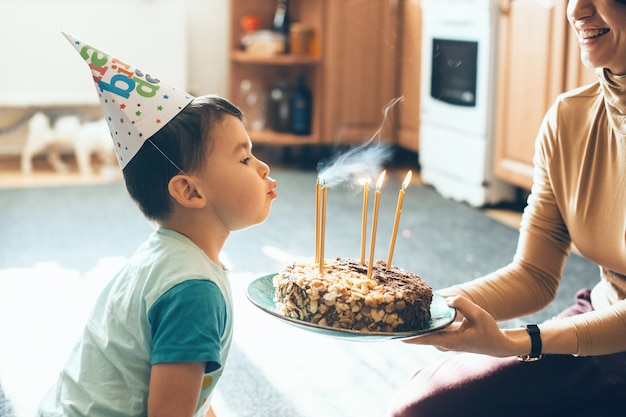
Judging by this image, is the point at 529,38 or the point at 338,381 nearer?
the point at 338,381

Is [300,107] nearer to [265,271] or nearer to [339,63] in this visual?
[339,63]

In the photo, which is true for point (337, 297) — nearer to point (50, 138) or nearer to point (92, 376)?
point (92, 376)

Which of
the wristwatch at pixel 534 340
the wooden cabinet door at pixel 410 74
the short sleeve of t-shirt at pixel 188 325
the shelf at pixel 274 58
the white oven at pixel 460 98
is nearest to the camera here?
the short sleeve of t-shirt at pixel 188 325

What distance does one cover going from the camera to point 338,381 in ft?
6.60

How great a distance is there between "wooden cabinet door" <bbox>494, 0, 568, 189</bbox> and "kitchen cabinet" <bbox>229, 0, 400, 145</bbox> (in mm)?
882

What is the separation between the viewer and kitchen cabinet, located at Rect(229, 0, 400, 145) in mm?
4266

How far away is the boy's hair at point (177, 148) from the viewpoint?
3.62 ft

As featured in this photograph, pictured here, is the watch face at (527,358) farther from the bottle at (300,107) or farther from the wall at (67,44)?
the wall at (67,44)

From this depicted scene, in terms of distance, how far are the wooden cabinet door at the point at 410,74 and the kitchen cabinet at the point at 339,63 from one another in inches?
2.7

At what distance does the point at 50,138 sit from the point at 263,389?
269 cm

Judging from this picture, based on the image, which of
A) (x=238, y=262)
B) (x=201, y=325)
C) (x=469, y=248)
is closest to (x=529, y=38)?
(x=469, y=248)

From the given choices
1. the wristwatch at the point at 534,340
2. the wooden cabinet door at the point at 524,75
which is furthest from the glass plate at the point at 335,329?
the wooden cabinet door at the point at 524,75

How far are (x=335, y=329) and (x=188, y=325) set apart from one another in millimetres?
202

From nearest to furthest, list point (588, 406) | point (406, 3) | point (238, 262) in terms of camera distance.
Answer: point (588, 406) < point (238, 262) < point (406, 3)
